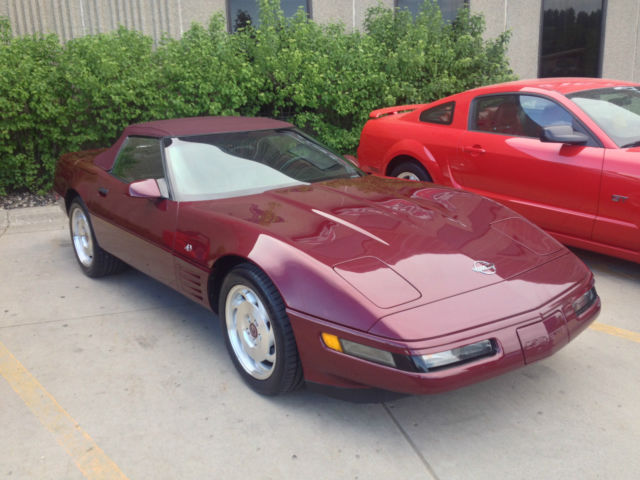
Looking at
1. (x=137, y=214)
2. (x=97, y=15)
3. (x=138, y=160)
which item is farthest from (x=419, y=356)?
(x=97, y=15)

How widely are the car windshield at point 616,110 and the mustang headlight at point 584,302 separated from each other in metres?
1.85

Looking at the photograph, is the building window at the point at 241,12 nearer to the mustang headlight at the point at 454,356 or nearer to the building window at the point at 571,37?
the building window at the point at 571,37

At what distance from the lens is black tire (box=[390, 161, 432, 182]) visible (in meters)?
5.97

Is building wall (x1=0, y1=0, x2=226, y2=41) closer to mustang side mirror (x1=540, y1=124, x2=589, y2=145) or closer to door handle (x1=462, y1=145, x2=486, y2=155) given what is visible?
door handle (x1=462, y1=145, x2=486, y2=155)

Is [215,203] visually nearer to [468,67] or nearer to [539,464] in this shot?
[539,464]

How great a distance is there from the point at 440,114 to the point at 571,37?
25.1 feet

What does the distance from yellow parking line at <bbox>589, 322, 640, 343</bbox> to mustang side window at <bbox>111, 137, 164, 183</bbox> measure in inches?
115

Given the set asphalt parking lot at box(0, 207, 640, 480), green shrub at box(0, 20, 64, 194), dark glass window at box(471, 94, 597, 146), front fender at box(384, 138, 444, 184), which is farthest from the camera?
green shrub at box(0, 20, 64, 194)

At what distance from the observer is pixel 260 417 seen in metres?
2.99

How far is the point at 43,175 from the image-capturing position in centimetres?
759

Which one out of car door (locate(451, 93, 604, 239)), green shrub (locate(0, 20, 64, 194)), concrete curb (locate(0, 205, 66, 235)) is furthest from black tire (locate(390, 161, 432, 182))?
green shrub (locate(0, 20, 64, 194))

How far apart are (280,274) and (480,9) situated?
9.98 meters

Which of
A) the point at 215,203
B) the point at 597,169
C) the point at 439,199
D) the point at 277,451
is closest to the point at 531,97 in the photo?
the point at 597,169

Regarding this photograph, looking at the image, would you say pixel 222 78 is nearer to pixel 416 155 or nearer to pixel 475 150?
pixel 416 155
